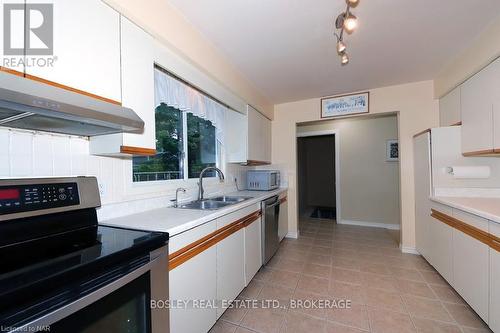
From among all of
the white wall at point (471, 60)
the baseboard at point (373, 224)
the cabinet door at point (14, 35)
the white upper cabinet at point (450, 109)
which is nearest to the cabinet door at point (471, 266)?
the white upper cabinet at point (450, 109)

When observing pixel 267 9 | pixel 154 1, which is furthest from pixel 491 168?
pixel 154 1

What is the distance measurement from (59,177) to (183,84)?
1268 millimetres

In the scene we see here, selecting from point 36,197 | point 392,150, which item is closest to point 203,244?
point 36,197

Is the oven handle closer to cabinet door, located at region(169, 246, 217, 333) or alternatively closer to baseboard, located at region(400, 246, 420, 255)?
cabinet door, located at region(169, 246, 217, 333)

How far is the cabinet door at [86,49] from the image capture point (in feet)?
2.99

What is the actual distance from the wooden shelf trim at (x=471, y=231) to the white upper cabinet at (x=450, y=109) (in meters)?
1.10

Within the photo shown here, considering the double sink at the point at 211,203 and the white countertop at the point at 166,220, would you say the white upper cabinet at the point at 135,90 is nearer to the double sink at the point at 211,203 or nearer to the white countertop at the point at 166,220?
the white countertop at the point at 166,220

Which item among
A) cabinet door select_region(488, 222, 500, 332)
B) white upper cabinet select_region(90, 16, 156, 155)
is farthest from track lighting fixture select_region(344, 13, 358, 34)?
cabinet door select_region(488, 222, 500, 332)

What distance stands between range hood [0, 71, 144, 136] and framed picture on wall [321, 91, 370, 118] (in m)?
2.97

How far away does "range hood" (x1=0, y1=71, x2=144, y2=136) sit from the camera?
2.23ft

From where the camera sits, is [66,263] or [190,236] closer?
[66,263]

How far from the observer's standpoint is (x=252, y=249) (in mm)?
2191

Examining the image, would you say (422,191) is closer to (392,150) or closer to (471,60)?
(471,60)

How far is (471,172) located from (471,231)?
35.1 inches
